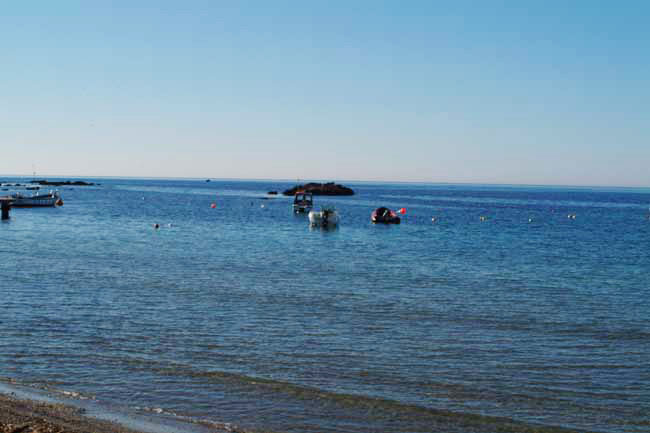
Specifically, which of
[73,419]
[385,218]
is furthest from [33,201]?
[73,419]

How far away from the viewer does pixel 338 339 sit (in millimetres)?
21359

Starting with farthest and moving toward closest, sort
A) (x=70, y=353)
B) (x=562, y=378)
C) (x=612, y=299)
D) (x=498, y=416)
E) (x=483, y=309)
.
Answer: (x=612, y=299) → (x=483, y=309) → (x=70, y=353) → (x=562, y=378) → (x=498, y=416)

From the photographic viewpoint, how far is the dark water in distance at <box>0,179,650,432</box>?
1528 centimetres

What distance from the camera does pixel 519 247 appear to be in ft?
187

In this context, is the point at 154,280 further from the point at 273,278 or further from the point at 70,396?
the point at 70,396

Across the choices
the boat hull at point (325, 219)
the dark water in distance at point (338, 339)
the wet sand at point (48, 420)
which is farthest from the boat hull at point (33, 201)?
the wet sand at point (48, 420)

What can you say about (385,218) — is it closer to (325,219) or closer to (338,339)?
(325,219)

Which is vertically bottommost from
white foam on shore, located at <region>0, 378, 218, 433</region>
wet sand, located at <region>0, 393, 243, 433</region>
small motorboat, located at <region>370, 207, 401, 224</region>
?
white foam on shore, located at <region>0, 378, 218, 433</region>

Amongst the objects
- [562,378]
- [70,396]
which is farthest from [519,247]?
[70,396]

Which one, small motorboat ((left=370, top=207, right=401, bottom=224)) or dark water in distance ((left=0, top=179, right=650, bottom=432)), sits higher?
small motorboat ((left=370, top=207, right=401, bottom=224))

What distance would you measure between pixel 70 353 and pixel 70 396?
→ 13.2 ft

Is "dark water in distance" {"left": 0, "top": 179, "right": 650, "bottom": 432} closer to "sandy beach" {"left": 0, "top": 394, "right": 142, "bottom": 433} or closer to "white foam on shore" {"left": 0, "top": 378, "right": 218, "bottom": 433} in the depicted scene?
"white foam on shore" {"left": 0, "top": 378, "right": 218, "bottom": 433}

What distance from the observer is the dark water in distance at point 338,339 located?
15281 millimetres

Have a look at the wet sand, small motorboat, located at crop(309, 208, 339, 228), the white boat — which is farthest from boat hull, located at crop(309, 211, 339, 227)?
the wet sand
